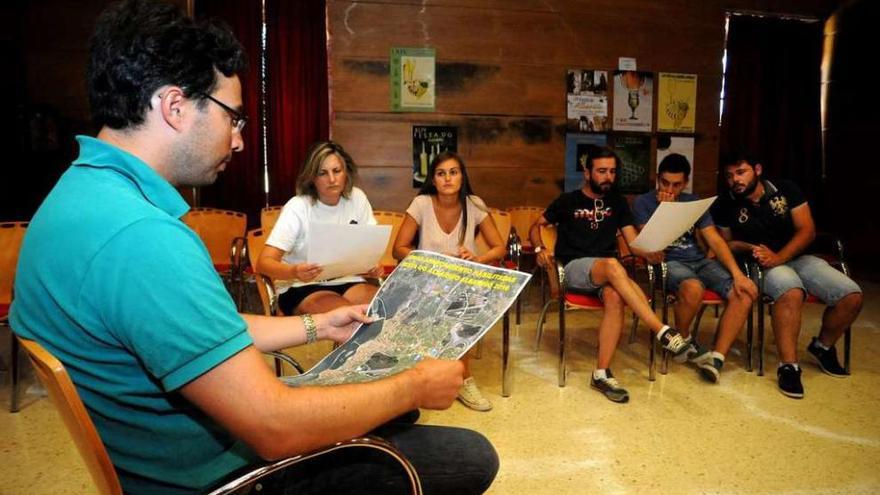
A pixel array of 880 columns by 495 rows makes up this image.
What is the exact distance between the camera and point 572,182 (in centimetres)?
484

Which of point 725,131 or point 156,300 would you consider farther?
point 725,131

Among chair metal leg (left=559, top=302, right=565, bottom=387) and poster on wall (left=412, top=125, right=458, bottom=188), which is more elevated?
poster on wall (left=412, top=125, right=458, bottom=188)

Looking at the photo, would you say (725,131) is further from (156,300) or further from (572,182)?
(156,300)

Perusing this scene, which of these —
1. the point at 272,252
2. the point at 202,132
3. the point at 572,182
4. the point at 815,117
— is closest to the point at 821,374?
the point at 572,182

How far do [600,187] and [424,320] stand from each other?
2.20m

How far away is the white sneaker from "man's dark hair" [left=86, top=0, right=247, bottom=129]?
6.30ft

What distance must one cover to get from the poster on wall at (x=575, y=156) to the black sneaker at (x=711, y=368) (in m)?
2.26

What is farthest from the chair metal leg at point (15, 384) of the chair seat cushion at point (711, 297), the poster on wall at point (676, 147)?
the poster on wall at point (676, 147)

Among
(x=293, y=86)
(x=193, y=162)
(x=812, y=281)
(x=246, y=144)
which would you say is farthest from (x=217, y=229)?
(x=812, y=281)

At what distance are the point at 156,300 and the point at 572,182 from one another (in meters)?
4.45

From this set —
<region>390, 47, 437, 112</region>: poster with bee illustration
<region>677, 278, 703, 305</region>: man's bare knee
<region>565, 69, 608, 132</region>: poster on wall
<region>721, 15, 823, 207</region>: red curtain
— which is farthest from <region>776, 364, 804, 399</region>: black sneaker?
<region>721, 15, 823, 207</region>: red curtain

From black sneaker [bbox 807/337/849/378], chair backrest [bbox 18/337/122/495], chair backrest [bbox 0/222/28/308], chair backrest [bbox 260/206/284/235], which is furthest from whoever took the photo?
chair backrest [bbox 260/206/284/235]

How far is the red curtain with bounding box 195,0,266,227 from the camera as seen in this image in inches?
167

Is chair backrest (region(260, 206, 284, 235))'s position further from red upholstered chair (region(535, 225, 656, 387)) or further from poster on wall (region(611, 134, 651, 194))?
poster on wall (region(611, 134, 651, 194))
